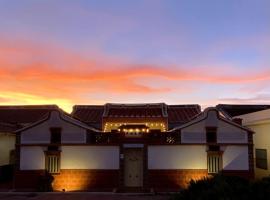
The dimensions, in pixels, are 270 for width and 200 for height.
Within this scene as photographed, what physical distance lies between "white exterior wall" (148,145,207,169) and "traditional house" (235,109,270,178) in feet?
13.5

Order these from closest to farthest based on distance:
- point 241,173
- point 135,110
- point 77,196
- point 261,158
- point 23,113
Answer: point 77,196 < point 241,173 < point 261,158 < point 135,110 < point 23,113

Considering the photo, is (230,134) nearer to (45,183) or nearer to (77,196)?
(77,196)

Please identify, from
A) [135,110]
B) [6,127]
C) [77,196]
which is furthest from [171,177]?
[6,127]

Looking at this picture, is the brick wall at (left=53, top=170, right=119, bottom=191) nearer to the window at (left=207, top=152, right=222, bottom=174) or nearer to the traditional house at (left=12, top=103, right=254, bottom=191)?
the traditional house at (left=12, top=103, right=254, bottom=191)

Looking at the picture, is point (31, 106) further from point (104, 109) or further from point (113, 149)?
point (113, 149)

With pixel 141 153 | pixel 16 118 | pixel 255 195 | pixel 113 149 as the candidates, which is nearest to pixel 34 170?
pixel 113 149

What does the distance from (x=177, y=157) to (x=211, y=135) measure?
2257 mm

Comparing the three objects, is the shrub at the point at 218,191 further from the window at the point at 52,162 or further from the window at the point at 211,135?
the window at the point at 52,162

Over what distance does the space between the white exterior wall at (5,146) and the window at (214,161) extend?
13199 millimetres

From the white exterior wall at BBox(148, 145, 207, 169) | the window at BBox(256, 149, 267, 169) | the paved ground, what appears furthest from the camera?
the window at BBox(256, 149, 267, 169)

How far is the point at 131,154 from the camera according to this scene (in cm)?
2292

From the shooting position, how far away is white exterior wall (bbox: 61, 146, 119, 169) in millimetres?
22766

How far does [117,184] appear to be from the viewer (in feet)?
74.0

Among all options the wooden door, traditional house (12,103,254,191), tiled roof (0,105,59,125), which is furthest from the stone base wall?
tiled roof (0,105,59,125)
